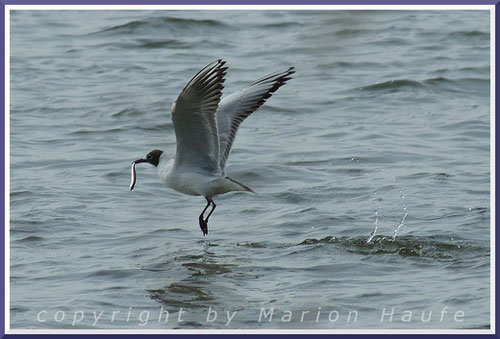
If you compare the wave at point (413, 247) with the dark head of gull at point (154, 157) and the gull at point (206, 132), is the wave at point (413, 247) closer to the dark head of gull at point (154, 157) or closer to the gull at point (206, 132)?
the gull at point (206, 132)

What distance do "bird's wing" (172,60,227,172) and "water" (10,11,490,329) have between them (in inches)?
13.8

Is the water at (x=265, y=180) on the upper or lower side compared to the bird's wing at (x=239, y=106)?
lower

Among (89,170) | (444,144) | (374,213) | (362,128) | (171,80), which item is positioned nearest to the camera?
(374,213)

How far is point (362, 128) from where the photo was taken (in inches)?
444

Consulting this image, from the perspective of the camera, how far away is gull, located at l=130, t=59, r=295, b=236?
6359 millimetres

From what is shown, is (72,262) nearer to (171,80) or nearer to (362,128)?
(362,128)

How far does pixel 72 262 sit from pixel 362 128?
5.15m

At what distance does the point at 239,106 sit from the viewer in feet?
24.9

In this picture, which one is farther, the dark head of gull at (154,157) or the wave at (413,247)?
the dark head of gull at (154,157)

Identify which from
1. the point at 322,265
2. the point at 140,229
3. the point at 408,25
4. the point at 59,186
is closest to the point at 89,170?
the point at 59,186

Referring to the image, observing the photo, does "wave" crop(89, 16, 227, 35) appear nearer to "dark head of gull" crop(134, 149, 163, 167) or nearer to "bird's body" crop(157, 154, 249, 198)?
"dark head of gull" crop(134, 149, 163, 167)

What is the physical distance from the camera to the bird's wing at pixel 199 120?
6340mm

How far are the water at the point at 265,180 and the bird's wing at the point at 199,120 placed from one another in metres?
0.35

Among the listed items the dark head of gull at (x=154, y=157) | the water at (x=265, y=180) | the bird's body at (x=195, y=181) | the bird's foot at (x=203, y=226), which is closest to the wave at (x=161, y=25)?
the water at (x=265, y=180)
